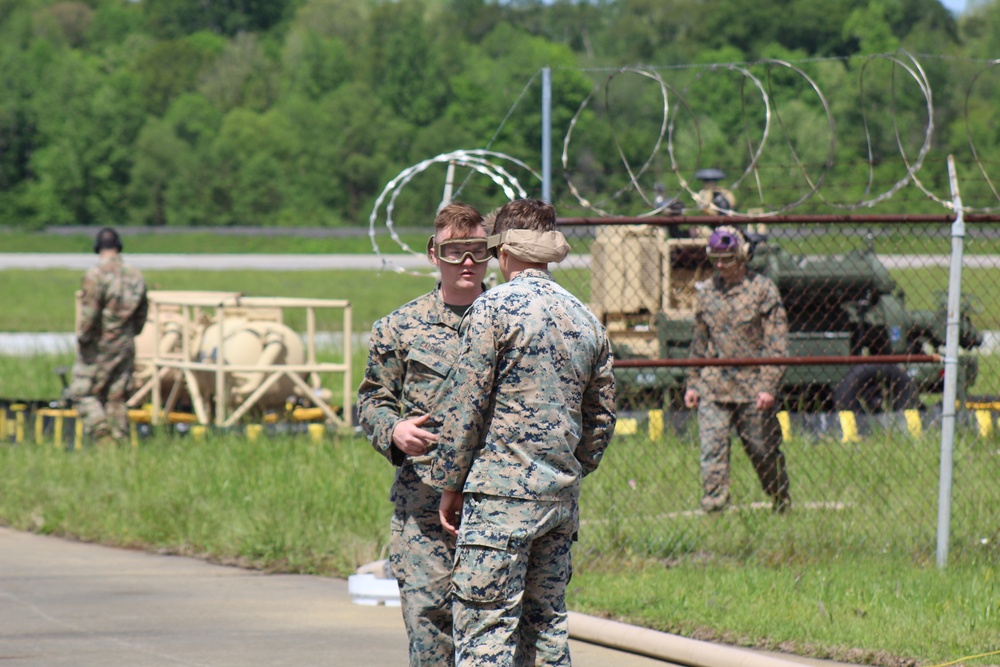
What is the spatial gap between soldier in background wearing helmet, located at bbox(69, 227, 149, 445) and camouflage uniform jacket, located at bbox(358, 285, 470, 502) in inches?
294

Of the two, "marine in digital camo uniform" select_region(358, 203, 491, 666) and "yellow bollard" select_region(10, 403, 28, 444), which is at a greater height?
"marine in digital camo uniform" select_region(358, 203, 491, 666)

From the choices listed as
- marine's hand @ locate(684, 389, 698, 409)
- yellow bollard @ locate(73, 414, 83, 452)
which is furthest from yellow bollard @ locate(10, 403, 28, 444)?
marine's hand @ locate(684, 389, 698, 409)

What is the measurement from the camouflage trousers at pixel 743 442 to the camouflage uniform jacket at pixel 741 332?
10 cm

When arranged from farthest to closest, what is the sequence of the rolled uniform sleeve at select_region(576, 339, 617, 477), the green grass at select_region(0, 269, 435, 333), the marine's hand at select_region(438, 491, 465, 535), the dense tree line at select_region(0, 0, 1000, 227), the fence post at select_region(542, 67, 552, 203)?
the dense tree line at select_region(0, 0, 1000, 227) < the green grass at select_region(0, 269, 435, 333) < the fence post at select_region(542, 67, 552, 203) < the rolled uniform sleeve at select_region(576, 339, 617, 477) < the marine's hand at select_region(438, 491, 465, 535)

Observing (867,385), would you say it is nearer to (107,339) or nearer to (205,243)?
(107,339)

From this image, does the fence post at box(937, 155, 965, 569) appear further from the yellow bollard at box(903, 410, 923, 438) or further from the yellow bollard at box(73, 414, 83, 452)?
the yellow bollard at box(73, 414, 83, 452)

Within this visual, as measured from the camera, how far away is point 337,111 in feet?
196

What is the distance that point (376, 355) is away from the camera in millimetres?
4961

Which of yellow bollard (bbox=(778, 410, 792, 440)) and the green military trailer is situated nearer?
yellow bollard (bbox=(778, 410, 792, 440))

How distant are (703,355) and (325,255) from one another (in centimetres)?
3949

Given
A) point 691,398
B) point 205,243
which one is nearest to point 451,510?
point 691,398

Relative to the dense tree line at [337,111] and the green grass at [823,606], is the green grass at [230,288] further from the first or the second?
the green grass at [823,606]

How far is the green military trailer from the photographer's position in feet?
40.9

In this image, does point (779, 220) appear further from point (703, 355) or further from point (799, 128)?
point (799, 128)
